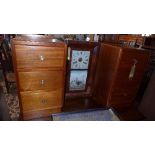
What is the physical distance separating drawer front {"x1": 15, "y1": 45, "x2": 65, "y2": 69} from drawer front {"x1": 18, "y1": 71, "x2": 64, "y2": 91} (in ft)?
0.22

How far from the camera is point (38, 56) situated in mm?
1024

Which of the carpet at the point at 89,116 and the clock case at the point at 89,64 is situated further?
the clock case at the point at 89,64

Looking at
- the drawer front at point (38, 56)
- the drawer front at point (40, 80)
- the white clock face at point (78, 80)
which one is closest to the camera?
the drawer front at point (38, 56)

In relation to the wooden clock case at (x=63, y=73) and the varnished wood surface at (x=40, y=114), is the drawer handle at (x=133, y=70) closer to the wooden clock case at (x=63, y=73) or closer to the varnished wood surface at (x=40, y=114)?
the wooden clock case at (x=63, y=73)

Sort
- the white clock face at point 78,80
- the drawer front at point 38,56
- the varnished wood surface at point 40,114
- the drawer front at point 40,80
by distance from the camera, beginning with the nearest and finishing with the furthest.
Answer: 1. the drawer front at point 38,56
2. the drawer front at point 40,80
3. the varnished wood surface at point 40,114
4. the white clock face at point 78,80

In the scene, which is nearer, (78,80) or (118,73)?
(118,73)

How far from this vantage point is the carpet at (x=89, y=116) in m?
1.13

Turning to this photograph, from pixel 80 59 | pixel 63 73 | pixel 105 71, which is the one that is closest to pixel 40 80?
pixel 63 73

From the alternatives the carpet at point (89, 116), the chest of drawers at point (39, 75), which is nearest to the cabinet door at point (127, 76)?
the carpet at point (89, 116)

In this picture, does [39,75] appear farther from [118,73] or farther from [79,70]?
[118,73]

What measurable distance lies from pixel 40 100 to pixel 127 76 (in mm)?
848
